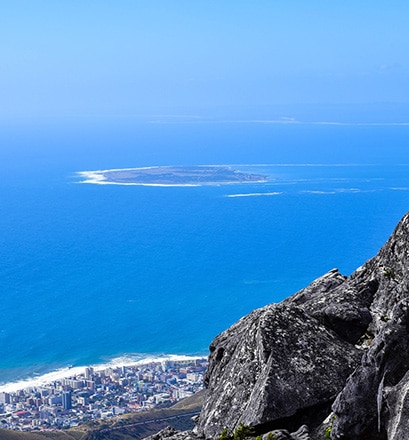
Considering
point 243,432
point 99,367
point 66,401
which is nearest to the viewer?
point 243,432

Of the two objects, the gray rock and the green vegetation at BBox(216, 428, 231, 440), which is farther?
the green vegetation at BBox(216, 428, 231, 440)

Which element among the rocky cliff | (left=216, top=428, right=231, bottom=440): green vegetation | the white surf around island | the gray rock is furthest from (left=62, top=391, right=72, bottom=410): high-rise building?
(left=216, top=428, right=231, bottom=440): green vegetation

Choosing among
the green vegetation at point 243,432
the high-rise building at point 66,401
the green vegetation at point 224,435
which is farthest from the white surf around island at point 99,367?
the green vegetation at point 243,432

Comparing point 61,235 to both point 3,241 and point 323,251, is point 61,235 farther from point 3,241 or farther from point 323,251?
point 323,251

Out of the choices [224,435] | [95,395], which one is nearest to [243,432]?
[224,435]

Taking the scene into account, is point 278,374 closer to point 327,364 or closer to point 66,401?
point 327,364

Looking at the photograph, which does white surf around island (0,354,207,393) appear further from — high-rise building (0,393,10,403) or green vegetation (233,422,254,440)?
green vegetation (233,422,254,440)
